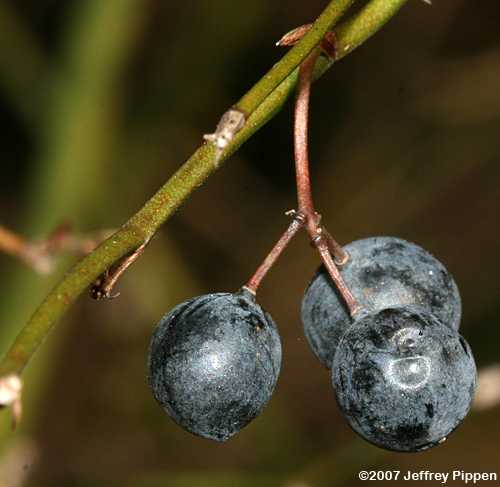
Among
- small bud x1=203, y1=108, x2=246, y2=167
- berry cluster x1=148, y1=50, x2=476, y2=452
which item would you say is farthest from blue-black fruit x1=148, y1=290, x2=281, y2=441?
small bud x1=203, y1=108, x2=246, y2=167

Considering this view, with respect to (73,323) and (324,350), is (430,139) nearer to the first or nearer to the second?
(73,323)

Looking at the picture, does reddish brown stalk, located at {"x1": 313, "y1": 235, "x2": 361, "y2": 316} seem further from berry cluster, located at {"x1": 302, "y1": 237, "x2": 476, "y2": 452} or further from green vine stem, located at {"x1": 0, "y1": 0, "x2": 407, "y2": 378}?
green vine stem, located at {"x1": 0, "y1": 0, "x2": 407, "y2": 378}

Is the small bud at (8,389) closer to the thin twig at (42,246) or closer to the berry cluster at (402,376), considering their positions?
the berry cluster at (402,376)

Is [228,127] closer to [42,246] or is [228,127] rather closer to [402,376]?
[402,376]

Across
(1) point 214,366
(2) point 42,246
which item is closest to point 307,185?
(1) point 214,366

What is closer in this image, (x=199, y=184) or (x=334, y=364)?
(x=199, y=184)

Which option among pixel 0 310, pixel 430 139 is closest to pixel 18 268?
pixel 0 310
